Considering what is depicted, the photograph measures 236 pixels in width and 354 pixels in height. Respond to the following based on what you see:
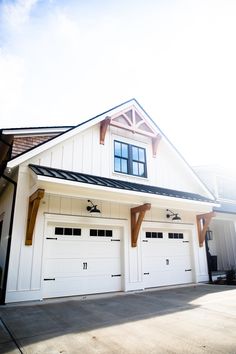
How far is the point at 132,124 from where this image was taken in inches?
403

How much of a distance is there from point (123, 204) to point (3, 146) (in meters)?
5.33

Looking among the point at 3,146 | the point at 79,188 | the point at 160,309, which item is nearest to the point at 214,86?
the point at 79,188

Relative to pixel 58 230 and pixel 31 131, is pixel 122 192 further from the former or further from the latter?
pixel 31 131

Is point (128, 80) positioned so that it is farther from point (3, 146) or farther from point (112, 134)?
point (3, 146)

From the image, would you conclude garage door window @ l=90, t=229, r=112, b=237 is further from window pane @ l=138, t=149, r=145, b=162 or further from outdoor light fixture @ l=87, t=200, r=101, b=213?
window pane @ l=138, t=149, r=145, b=162

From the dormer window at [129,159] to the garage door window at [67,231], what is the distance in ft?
9.52

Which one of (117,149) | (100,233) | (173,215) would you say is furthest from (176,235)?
(117,149)

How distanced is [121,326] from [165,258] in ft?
18.5

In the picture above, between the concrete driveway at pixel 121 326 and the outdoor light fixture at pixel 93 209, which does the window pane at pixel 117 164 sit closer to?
the outdoor light fixture at pixel 93 209

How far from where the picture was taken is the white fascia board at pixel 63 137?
6920mm

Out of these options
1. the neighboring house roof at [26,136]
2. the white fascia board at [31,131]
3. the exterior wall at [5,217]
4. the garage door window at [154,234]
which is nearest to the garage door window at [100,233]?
the garage door window at [154,234]

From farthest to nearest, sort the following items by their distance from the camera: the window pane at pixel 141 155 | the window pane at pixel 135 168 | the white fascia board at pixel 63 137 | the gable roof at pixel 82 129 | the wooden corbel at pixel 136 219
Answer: the window pane at pixel 141 155 < the window pane at pixel 135 168 < the wooden corbel at pixel 136 219 < the gable roof at pixel 82 129 < the white fascia board at pixel 63 137

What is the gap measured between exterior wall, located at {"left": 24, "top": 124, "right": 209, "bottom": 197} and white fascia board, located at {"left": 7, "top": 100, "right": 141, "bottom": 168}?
26 cm

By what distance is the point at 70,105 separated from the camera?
9789mm
